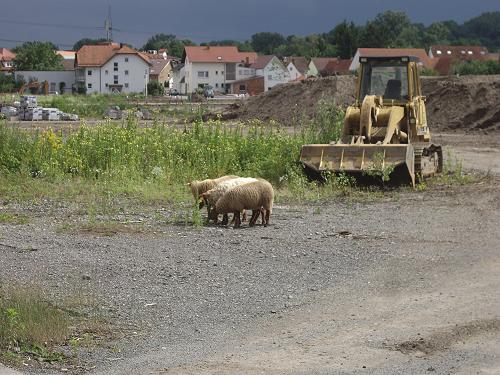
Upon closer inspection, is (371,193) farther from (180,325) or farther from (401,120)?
(180,325)

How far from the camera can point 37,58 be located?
142 metres

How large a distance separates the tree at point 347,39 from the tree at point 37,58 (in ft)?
138

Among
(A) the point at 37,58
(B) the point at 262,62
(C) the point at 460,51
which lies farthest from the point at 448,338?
(C) the point at 460,51

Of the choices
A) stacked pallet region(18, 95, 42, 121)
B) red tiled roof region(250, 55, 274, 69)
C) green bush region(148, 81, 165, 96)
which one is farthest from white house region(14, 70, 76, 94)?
stacked pallet region(18, 95, 42, 121)

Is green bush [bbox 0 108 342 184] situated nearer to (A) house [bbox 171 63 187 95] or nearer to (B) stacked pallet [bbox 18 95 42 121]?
(B) stacked pallet [bbox 18 95 42 121]

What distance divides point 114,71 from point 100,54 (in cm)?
394

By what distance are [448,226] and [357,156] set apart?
16.3 ft

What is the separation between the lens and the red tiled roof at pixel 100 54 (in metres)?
132

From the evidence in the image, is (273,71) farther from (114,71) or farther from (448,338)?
(448,338)

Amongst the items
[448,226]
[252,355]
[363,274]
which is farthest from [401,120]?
[252,355]

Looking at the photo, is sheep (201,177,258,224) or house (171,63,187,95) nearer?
sheep (201,177,258,224)

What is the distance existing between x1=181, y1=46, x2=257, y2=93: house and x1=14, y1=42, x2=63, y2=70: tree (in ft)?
64.8

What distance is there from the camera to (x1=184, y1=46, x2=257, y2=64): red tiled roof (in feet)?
471

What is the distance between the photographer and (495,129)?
43406mm
